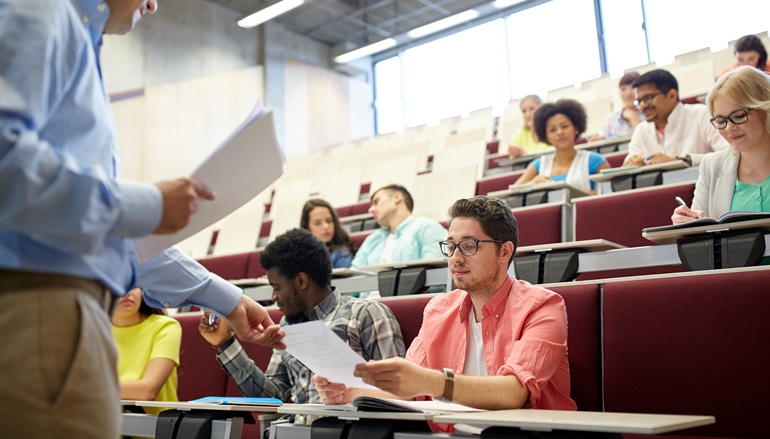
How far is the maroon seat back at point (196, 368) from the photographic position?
181 centimetres

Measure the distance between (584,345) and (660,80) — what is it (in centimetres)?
168

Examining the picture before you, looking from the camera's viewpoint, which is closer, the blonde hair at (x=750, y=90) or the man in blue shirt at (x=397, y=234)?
the blonde hair at (x=750, y=90)

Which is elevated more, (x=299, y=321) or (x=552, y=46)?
(x=552, y=46)

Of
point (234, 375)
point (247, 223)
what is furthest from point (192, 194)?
point (247, 223)

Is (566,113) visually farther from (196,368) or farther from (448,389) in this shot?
(448,389)

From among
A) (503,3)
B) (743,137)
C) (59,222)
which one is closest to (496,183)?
(743,137)

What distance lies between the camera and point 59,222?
1.81 ft

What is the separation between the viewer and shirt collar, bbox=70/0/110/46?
2.18 feet

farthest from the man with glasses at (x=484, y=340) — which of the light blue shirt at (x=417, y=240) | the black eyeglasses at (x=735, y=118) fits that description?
the light blue shirt at (x=417, y=240)

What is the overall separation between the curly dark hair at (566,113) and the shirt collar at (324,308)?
1.67 metres

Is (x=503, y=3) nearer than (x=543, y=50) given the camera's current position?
Yes

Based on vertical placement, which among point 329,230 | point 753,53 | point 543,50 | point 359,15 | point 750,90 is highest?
point 359,15

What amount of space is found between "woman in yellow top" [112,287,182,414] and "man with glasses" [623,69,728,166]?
1776 millimetres

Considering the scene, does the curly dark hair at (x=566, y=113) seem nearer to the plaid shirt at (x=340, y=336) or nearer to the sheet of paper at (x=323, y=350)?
the plaid shirt at (x=340, y=336)
